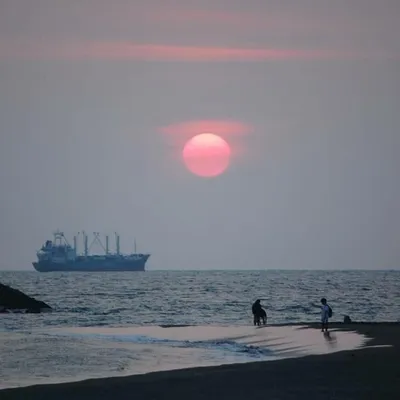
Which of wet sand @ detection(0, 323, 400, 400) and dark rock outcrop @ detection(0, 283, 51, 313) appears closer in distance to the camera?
wet sand @ detection(0, 323, 400, 400)

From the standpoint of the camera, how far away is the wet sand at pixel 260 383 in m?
21.7

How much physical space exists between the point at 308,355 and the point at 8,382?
9378mm

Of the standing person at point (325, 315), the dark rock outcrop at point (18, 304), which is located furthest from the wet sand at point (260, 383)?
the dark rock outcrop at point (18, 304)

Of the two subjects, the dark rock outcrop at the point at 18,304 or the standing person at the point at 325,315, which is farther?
the dark rock outcrop at the point at 18,304

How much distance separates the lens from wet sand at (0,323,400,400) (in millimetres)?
21703

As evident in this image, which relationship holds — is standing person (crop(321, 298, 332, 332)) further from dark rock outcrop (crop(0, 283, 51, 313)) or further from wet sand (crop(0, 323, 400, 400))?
dark rock outcrop (crop(0, 283, 51, 313))

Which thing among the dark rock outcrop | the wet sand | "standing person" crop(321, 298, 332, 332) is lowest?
the wet sand

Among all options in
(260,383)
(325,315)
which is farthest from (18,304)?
(260,383)

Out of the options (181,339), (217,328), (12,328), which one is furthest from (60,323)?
(181,339)

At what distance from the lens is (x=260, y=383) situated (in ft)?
77.4

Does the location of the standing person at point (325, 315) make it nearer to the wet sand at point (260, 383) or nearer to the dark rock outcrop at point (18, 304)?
the wet sand at point (260, 383)

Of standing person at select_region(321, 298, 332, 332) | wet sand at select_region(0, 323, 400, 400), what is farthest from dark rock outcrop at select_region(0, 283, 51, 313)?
wet sand at select_region(0, 323, 400, 400)

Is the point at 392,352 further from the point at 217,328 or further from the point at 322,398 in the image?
the point at 217,328

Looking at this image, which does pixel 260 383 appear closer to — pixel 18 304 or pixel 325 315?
pixel 325 315
